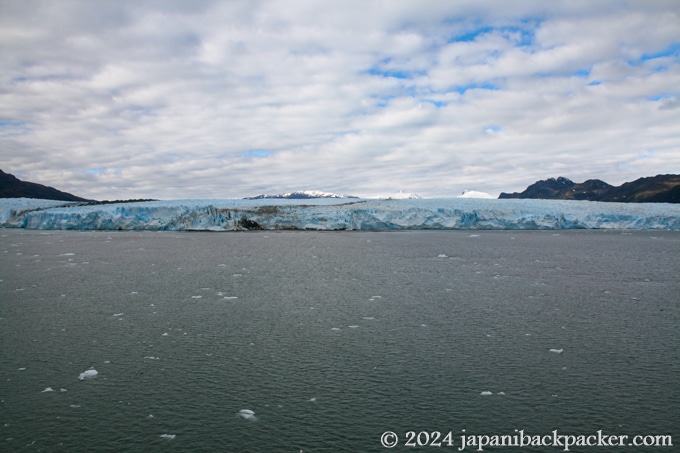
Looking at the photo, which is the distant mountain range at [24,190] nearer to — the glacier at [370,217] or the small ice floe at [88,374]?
the glacier at [370,217]

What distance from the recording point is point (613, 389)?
3.24 metres

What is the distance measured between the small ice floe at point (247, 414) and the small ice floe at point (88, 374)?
4.62ft

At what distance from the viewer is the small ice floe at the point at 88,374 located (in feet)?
11.5

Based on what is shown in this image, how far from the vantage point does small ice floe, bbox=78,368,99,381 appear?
3.50 meters

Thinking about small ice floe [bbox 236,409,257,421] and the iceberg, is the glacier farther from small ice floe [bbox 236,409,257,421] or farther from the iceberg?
small ice floe [bbox 236,409,257,421]

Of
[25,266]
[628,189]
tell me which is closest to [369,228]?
[25,266]

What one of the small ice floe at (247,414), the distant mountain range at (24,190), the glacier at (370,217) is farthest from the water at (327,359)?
the distant mountain range at (24,190)

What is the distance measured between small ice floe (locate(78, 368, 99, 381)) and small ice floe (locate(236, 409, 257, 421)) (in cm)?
141

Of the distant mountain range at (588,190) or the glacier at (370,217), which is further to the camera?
the distant mountain range at (588,190)

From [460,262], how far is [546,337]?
605 cm

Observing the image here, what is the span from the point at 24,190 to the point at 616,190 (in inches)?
4892

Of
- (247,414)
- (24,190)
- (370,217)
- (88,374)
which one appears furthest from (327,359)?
(24,190)

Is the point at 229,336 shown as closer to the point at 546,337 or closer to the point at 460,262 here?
the point at 546,337

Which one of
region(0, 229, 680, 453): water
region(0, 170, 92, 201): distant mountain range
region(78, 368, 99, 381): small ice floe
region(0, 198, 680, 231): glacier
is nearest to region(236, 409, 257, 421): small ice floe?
region(0, 229, 680, 453): water
